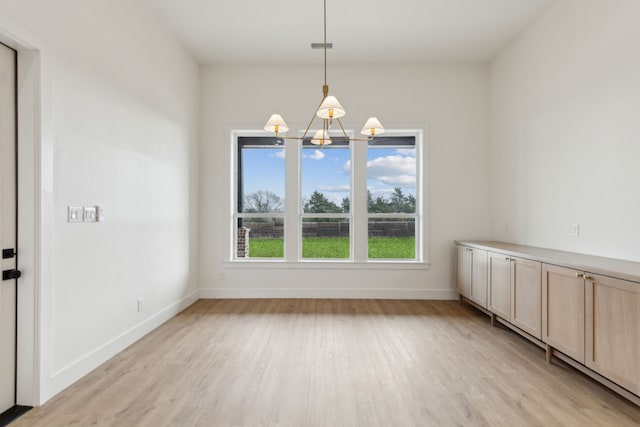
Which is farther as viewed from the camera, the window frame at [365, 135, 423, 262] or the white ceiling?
the window frame at [365, 135, 423, 262]

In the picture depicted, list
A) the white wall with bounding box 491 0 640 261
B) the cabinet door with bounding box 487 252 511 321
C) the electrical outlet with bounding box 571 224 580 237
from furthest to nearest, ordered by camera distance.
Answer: the cabinet door with bounding box 487 252 511 321, the electrical outlet with bounding box 571 224 580 237, the white wall with bounding box 491 0 640 261

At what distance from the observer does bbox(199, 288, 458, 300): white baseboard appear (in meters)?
4.66

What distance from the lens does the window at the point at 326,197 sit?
4844mm

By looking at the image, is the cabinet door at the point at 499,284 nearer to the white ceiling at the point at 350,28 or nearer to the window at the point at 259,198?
the white ceiling at the point at 350,28

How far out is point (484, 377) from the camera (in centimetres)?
246

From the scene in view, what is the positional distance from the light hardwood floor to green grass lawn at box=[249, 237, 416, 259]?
1335mm

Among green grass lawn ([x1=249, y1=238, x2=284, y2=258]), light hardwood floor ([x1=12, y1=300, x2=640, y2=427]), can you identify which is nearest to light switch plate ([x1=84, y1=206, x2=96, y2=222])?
light hardwood floor ([x1=12, y1=300, x2=640, y2=427])

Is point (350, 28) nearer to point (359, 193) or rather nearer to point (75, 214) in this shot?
point (359, 193)

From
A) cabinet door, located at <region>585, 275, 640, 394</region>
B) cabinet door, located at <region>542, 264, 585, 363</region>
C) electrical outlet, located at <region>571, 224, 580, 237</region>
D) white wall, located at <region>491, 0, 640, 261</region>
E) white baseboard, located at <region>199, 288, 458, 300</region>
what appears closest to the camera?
cabinet door, located at <region>585, 275, 640, 394</region>

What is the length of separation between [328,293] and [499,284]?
2243mm

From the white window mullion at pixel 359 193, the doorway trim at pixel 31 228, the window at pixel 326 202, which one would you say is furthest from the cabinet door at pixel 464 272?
the doorway trim at pixel 31 228

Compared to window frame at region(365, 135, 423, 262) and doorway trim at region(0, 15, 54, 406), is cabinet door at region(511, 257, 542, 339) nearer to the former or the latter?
window frame at region(365, 135, 423, 262)

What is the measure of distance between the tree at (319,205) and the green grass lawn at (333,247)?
16.8 inches

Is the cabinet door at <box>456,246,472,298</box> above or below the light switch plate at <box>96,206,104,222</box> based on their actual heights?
below
